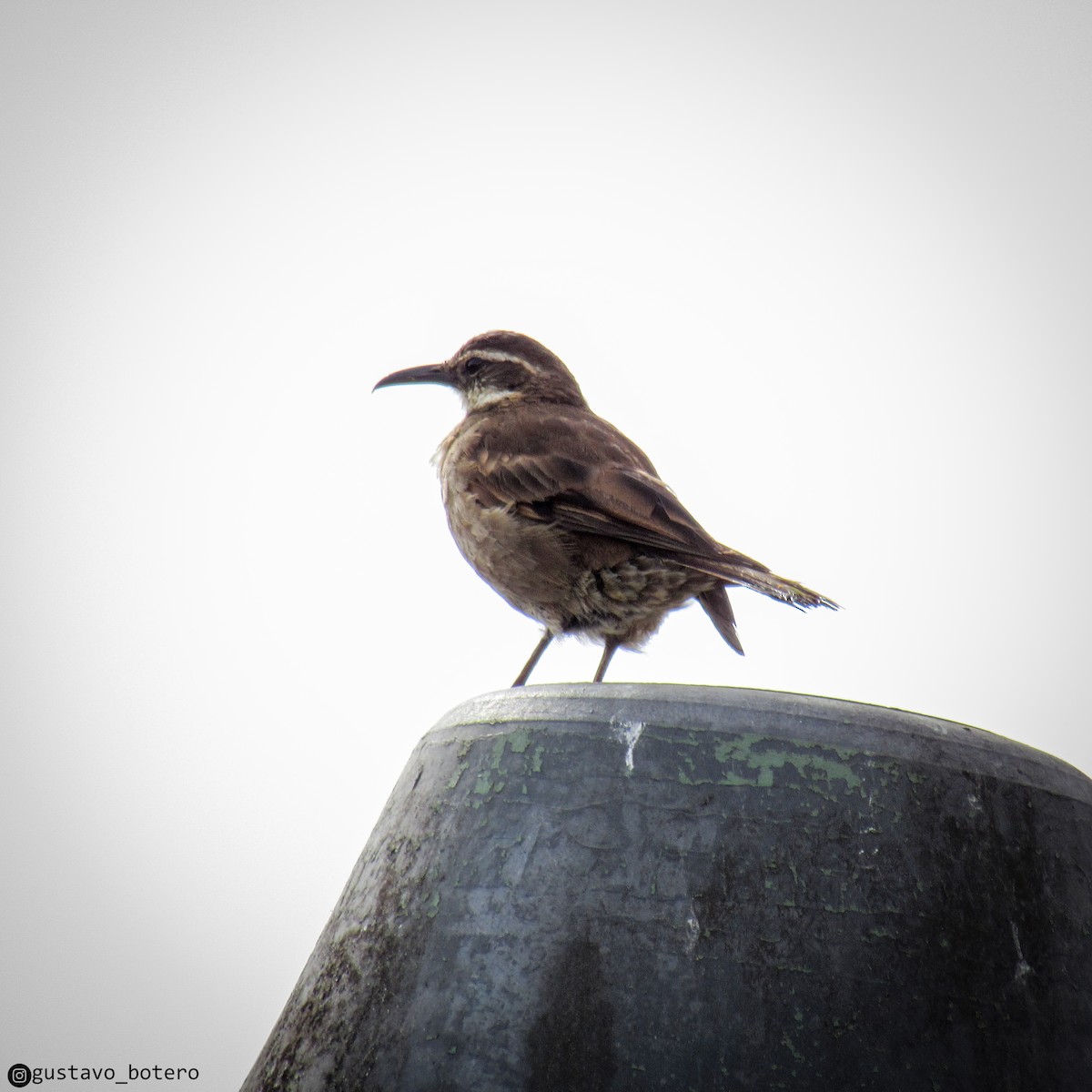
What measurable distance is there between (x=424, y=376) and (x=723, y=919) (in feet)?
18.6

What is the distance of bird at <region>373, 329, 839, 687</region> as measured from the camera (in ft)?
16.9

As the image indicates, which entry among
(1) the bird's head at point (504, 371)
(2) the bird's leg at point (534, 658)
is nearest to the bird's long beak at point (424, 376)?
(1) the bird's head at point (504, 371)

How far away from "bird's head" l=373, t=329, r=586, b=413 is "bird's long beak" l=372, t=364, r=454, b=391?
0.13ft

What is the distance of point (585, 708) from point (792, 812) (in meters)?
0.58

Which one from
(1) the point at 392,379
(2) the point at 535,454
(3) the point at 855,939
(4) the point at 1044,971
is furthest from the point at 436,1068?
(1) the point at 392,379

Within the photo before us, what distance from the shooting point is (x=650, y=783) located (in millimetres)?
2562

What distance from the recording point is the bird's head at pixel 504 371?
726 cm

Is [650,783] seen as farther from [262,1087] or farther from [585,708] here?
[262,1087]

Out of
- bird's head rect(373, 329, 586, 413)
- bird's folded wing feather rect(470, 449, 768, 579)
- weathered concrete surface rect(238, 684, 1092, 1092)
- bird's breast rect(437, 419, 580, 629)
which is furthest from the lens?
bird's head rect(373, 329, 586, 413)

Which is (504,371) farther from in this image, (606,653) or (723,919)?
(723,919)

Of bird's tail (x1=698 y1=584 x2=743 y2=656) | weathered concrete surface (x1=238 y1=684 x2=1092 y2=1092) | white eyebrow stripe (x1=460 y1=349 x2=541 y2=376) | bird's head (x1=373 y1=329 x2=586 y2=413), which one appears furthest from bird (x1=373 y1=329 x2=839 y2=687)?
weathered concrete surface (x1=238 y1=684 x2=1092 y2=1092)

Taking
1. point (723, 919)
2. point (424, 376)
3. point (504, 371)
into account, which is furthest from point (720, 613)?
point (723, 919)

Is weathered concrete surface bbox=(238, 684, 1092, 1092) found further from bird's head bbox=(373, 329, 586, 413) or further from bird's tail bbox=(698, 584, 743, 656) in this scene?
bird's head bbox=(373, 329, 586, 413)

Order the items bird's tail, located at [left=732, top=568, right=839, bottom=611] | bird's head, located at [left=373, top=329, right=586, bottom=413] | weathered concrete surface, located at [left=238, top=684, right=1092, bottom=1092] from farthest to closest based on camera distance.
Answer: bird's head, located at [left=373, top=329, right=586, bottom=413] < bird's tail, located at [left=732, top=568, right=839, bottom=611] < weathered concrete surface, located at [left=238, top=684, right=1092, bottom=1092]
